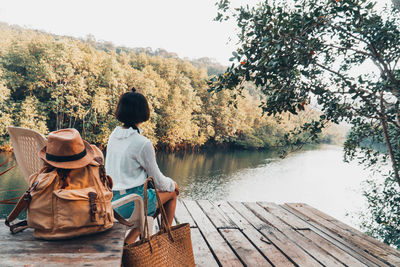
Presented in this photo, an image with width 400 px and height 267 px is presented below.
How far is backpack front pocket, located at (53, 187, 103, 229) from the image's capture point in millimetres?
961

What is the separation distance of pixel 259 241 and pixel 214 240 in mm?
416

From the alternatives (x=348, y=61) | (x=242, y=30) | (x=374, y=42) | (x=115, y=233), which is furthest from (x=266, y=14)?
(x=115, y=233)

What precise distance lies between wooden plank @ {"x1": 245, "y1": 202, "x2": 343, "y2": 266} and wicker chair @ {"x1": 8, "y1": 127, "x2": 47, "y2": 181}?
7.11ft

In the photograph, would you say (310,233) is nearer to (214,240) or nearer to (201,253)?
(214,240)

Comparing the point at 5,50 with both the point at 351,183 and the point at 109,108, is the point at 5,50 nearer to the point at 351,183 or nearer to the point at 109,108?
the point at 109,108

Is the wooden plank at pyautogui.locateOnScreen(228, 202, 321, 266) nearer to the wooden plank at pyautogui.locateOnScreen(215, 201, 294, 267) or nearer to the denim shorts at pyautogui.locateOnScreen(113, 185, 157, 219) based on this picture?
the wooden plank at pyautogui.locateOnScreen(215, 201, 294, 267)

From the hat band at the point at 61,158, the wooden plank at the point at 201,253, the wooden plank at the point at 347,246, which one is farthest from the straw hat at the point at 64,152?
the wooden plank at the point at 347,246

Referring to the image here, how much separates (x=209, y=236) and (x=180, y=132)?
17.2 metres

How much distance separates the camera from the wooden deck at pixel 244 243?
3.00 feet

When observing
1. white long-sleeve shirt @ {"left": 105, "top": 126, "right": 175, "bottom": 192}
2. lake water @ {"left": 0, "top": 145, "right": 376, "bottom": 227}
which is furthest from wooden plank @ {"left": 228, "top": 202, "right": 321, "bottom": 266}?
lake water @ {"left": 0, "top": 145, "right": 376, "bottom": 227}

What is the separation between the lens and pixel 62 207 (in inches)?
37.9

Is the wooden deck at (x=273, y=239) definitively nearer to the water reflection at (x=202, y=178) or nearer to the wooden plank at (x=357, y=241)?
the wooden plank at (x=357, y=241)

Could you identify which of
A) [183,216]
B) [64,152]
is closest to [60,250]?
[64,152]

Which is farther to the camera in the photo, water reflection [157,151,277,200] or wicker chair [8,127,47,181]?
water reflection [157,151,277,200]
